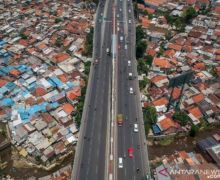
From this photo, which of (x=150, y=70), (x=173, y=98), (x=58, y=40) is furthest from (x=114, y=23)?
(x=173, y=98)

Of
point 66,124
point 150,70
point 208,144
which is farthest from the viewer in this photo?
point 150,70

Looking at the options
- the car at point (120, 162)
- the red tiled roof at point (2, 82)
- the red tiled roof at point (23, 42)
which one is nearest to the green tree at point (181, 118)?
the car at point (120, 162)

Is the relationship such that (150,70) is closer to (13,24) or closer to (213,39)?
(213,39)

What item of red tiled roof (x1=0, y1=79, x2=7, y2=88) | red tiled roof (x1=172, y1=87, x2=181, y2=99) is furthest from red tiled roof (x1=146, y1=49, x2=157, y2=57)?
red tiled roof (x1=0, y1=79, x2=7, y2=88)

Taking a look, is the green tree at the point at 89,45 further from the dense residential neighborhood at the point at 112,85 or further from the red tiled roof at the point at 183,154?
the red tiled roof at the point at 183,154

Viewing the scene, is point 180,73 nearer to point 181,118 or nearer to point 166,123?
point 181,118

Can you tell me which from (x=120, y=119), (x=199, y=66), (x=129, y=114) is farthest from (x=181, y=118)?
(x=199, y=66)
